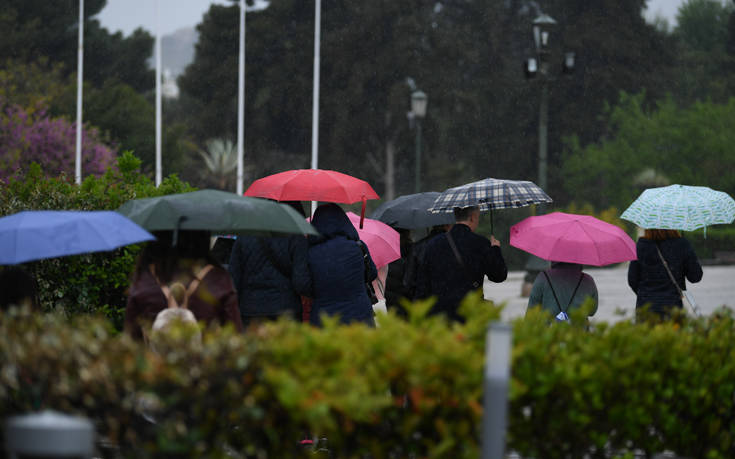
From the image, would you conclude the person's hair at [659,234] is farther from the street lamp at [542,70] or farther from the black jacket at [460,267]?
→ the street lamp at [542,70]

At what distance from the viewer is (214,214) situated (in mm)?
4895

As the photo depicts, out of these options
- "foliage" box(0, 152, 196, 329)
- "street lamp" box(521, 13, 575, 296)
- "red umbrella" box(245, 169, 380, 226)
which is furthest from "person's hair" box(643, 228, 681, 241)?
"street lamp" box(521, 13, 575, 296)

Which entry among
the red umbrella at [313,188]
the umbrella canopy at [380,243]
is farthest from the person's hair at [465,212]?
the umbrella canopy at [380,243]

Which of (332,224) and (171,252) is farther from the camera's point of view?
(332,224)

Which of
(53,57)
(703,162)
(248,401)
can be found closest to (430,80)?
(703,162)

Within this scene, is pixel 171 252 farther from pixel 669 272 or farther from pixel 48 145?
pixel 48 145

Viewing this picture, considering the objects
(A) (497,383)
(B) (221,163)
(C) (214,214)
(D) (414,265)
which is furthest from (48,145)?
(A) (497,383)

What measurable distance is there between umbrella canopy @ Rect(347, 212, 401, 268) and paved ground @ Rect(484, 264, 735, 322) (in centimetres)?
915

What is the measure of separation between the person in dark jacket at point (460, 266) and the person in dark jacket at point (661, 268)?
142 cm

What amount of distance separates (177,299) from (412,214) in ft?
9.74

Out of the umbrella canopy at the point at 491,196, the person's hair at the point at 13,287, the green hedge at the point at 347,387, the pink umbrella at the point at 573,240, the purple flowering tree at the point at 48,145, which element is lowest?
the green hedge at the point at 347,387

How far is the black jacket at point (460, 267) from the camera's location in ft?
20.7

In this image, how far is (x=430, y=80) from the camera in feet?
144

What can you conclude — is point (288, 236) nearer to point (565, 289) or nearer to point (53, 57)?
point (565, 289)
